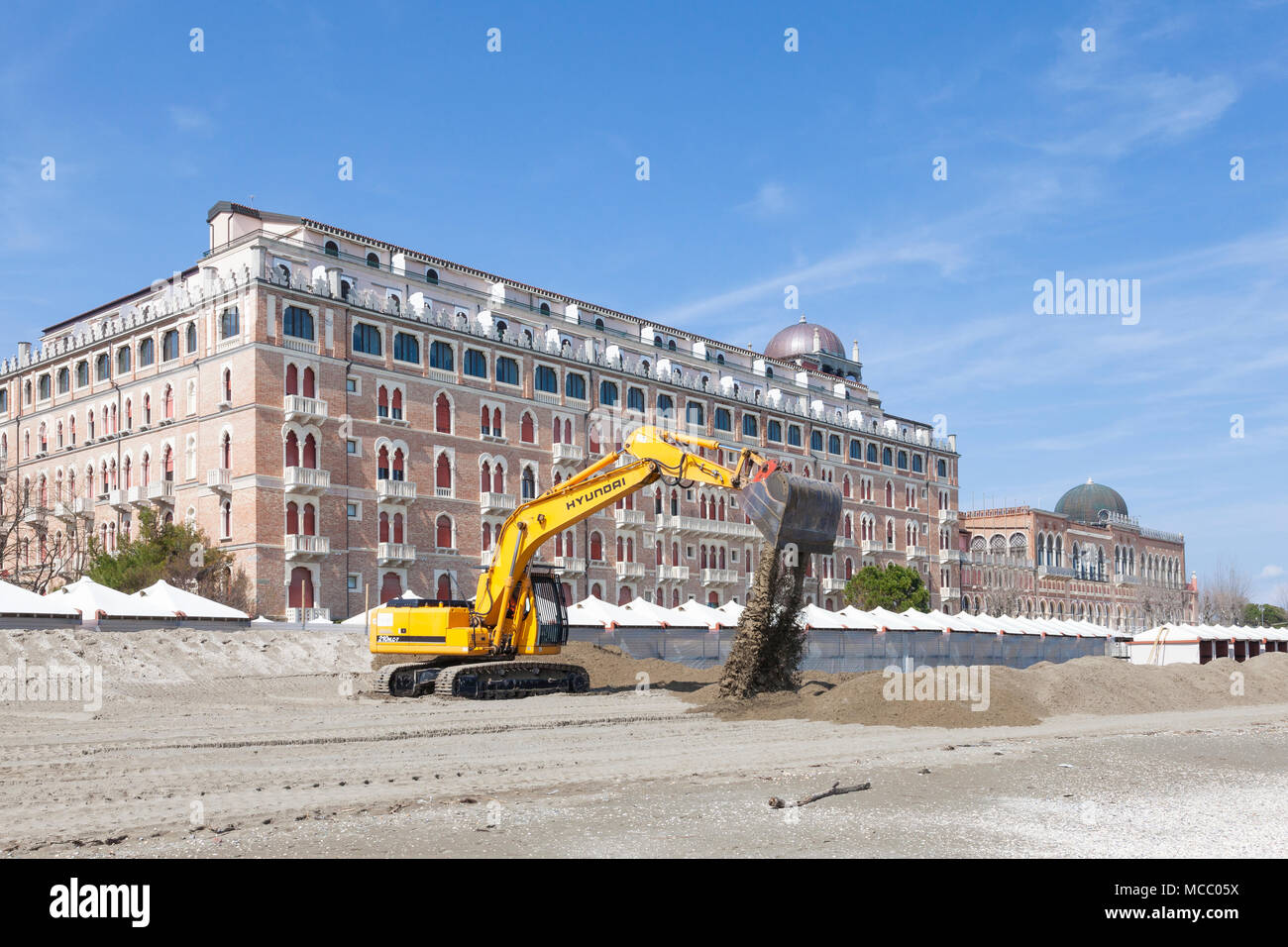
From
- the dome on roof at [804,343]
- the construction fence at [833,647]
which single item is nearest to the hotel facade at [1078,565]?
the dome on roof at [804,343]

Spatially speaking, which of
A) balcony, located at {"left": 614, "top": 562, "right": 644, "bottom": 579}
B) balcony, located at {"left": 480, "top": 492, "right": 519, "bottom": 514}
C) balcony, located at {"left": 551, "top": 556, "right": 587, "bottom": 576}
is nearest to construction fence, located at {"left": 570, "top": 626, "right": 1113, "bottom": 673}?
balcony, located at {"left": 480, "top": 492, "right": 519, "bottom": 514}

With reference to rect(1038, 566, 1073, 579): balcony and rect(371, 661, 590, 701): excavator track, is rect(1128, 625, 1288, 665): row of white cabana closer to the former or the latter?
rect(371, 661, 590, 701): excavator track

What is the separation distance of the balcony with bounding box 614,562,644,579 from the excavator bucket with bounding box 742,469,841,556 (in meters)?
45.5

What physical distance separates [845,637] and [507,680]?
18128 mm

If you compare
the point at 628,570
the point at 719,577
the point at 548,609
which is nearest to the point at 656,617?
the point at 548,609

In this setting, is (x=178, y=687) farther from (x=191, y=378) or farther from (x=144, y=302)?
(x=144, y=302)

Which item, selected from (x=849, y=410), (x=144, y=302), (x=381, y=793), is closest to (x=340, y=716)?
(x=381, y=793)

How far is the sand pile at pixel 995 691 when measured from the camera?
81.4 feet

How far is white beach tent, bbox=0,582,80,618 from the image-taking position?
116ft

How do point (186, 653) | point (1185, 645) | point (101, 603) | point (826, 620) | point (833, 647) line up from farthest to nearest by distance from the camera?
1. point (1185, 645)
2. point (826, 620)
3. point (833, 647)
4. point (101, 603)
5. point (186, 653)

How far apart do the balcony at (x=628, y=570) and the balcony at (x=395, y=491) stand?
16110 millimetres

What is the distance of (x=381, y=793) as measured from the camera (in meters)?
14.3

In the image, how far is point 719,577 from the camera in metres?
77.2

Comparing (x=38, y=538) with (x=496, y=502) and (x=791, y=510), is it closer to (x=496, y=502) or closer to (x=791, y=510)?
(x=496, y=502)
